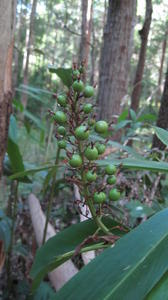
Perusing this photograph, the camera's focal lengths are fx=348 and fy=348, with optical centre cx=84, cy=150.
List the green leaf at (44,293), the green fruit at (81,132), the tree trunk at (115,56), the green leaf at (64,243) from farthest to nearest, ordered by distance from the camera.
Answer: the tree trunk at (115,56), the green leaf at (44,293), the green leaf at (64,243), the green fruit at (81,132)

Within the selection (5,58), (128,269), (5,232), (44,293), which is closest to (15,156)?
(5,232)

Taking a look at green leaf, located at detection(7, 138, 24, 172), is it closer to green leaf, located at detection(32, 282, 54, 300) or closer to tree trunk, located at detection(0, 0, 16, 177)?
tree trunk, located at detection(0, 0, 16, 177)

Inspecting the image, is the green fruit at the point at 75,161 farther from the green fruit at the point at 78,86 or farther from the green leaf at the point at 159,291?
the green leaf at the point at 159,291

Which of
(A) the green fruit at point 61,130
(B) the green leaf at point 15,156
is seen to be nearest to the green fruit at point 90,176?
(A) the green fruit at point 61,130

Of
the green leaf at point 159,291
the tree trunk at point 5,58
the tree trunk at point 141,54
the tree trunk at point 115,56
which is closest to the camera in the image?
the green leaf at point 159,291

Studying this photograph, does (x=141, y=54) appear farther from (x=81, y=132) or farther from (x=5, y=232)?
(x=81, y=132)

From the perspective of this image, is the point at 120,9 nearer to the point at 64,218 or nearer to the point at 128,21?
the point at 128,21
